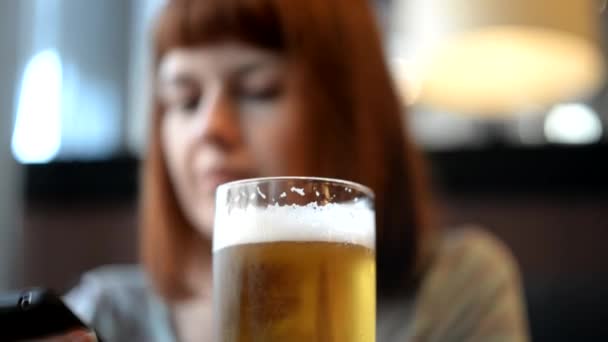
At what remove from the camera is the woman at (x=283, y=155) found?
43.8 inches

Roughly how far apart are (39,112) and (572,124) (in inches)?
57.9

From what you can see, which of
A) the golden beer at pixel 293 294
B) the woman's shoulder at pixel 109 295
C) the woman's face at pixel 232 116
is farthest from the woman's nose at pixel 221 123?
the golden beer at pixel 293 294

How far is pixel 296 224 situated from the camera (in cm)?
60

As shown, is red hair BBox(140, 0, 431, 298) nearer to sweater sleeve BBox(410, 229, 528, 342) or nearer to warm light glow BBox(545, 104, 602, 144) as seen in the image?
sweater sleeve BBox(410, 229, 528, 342)

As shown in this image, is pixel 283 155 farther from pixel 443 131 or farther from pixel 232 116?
pixel 443 131

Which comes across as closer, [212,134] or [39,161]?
[212,134]

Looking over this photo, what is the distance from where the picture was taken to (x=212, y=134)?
1.08 meters

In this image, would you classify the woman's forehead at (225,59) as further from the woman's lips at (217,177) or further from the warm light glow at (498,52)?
the warm light glow at (498,52)

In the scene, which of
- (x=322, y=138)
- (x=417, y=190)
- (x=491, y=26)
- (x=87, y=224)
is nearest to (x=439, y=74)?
(x=491, y=26)

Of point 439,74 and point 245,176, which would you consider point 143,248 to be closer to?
point 245,176

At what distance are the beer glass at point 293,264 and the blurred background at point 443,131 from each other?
3.44ft

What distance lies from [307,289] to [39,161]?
1795mm

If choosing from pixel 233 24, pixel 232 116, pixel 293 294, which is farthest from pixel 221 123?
pixel 293 294

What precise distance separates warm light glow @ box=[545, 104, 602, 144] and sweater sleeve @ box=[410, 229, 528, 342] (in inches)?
41.0
